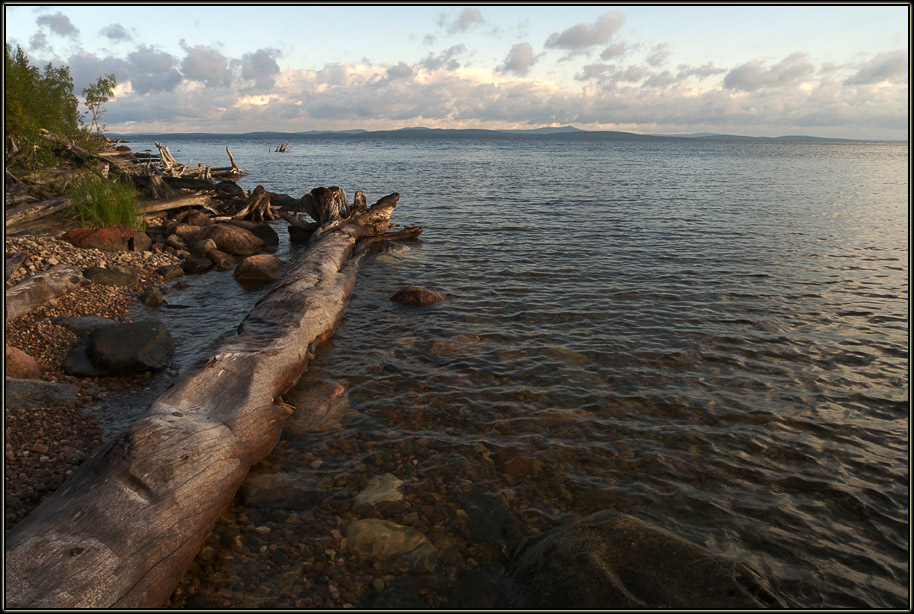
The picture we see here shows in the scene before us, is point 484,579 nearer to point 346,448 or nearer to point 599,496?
point 599,496

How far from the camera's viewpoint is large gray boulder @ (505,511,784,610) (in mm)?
3367

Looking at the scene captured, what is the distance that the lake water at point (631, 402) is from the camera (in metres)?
4.67

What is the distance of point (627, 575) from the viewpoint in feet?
11.6

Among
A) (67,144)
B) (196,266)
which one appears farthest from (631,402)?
(67,144)

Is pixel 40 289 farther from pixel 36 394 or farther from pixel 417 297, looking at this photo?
pixel 417 297

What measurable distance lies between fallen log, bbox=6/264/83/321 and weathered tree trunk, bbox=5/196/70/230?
3696 mm

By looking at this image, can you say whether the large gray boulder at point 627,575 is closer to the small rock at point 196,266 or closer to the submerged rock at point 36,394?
the submerged rock at point 36,394

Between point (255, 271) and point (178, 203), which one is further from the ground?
point (178, 203)

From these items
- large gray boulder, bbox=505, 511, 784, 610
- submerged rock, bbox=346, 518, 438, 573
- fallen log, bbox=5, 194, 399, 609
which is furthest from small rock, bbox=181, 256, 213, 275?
large gray boulder, bbox=505, 511, 784, 610

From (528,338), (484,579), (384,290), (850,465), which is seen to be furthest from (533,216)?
(484,579)

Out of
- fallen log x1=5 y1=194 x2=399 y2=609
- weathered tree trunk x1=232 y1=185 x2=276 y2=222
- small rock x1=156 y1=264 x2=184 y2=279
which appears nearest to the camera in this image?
fallen log x1=5 y1=194 x2=399 y2=609

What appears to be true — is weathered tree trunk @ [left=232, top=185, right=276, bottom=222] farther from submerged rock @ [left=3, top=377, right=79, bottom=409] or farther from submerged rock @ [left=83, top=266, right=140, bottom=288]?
submerged rock @ [left=3, top=377, right=79, bottom=409]

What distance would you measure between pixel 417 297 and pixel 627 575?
7873 millimetres

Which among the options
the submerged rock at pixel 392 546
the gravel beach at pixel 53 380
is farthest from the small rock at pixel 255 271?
the submerged rock at pixel 392 546
